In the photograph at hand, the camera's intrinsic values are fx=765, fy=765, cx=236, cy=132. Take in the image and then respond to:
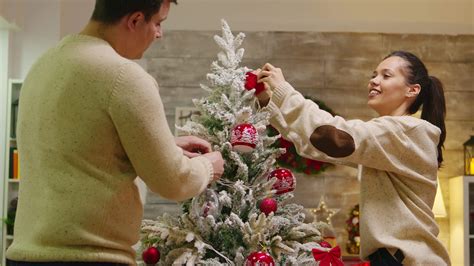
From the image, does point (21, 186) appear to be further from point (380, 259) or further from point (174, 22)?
point (174, 22)

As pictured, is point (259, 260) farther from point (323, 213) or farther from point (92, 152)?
point (323, 213)

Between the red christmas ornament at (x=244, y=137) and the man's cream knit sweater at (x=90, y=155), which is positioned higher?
the man's cream knit sweater at (x=90, y=155)

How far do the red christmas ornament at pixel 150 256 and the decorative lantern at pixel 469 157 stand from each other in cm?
435

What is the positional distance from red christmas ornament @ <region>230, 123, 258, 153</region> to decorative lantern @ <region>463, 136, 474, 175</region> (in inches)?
166

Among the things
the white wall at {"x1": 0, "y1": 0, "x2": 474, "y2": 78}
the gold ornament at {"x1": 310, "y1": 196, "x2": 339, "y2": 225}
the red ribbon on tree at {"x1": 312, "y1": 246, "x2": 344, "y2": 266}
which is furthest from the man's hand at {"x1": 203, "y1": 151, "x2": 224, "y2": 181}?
the white wall at {"x1": 0, "y1": 0, "x2": 474, "y2": 78}

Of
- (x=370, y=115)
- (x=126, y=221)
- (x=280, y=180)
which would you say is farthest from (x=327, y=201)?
(x=126, y=221)

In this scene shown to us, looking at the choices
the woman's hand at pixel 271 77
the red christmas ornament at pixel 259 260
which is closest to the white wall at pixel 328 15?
the woman's hand at pixel 271 77

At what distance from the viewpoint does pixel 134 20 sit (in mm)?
1601

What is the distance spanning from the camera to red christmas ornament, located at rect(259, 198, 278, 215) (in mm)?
2623

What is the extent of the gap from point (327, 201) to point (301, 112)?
4.09 m

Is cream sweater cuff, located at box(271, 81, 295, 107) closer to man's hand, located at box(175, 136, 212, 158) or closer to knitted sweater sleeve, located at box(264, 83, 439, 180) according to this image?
knitted sweater sleeve, located at box(264, 83, 439, 180)

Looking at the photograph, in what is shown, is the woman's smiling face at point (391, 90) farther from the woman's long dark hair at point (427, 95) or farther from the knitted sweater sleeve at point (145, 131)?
the knitted sweater sleeve at point (145, 131)

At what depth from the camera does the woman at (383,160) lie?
7.78 feet

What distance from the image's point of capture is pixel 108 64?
5.01ft
